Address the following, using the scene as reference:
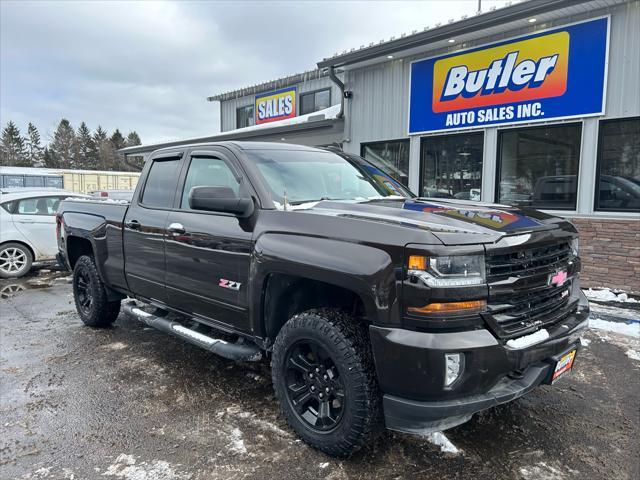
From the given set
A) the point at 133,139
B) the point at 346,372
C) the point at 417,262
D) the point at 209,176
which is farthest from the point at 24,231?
the point at 133,139

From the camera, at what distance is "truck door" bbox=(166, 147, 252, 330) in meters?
3.38

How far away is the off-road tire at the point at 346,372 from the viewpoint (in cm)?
261

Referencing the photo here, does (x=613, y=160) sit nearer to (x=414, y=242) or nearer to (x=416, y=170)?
(x=416, y=170)

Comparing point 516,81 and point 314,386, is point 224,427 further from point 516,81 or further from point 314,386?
point 516,81

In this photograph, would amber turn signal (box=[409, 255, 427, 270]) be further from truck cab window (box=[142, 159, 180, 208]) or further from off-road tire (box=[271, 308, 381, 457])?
truck cab window (box=[142, 159, 180, 208])

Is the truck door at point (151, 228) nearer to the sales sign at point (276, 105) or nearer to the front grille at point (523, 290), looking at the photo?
the front grille at point (523, 290)

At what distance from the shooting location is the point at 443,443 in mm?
3033

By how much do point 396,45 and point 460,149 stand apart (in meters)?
2.25

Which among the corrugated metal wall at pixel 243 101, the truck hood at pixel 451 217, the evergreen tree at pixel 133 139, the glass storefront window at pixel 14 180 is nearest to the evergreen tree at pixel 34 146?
the evergreen tree at pixel 133 139

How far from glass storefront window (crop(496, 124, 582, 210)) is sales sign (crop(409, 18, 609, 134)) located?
30 centimetres

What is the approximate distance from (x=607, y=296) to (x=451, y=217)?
530cm

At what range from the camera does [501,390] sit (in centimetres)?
254

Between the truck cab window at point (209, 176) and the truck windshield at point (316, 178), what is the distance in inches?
9.1

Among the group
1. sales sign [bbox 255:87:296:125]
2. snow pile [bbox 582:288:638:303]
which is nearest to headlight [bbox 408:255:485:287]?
snow pile [bbox 582:288:638:303]
